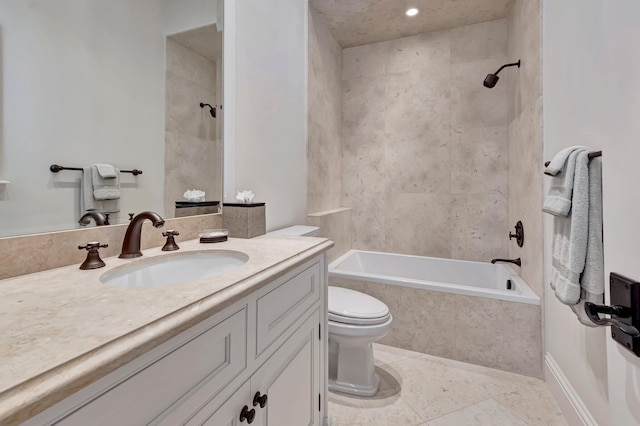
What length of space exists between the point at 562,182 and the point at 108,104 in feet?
5.41

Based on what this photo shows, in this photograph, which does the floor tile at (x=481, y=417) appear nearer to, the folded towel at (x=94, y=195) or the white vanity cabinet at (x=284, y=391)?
the white vanity cabinet at (x=284, y=391)

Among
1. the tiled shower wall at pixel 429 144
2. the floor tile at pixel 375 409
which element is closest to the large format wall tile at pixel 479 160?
the tiled shower wall at pixel 429 144

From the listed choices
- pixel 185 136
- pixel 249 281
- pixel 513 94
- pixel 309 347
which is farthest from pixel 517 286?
pixel 185 136

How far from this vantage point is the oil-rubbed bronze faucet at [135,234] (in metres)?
0.94

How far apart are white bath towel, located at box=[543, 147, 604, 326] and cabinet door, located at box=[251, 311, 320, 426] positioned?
0.90 m

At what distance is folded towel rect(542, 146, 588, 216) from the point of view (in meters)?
1.06

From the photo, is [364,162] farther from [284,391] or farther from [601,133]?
[284,391]

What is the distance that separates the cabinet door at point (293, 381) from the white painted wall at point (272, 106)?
821mm

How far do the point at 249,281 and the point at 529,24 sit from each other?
7.94ft

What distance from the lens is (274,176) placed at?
187 centimetres

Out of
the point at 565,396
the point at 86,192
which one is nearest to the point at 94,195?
the point at 86,192

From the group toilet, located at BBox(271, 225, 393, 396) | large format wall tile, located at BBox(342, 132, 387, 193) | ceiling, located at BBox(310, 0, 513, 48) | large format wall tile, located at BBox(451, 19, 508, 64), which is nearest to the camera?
toilet, located at BBox(271, 225, 393, 396)

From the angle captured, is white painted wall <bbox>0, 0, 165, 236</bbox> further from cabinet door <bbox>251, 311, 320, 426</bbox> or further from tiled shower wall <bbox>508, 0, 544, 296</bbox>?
tiled shower wall <bbox>508, 0, 544, 296</bbox>

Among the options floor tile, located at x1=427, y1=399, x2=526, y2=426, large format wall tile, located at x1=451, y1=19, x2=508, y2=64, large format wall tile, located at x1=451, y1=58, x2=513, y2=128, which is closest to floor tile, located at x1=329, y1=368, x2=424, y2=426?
floor tile, located at x1=427, y1=399, x2=526, y2=426
